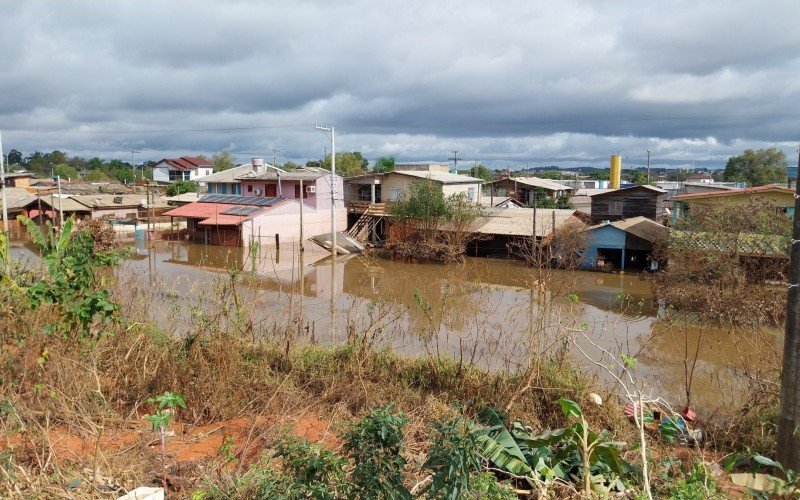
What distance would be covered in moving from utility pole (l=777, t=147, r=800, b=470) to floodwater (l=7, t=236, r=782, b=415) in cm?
132

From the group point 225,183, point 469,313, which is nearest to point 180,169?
Answer: point 225,183

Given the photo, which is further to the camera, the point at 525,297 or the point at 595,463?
the point at 525,297

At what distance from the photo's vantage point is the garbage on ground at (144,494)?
3533mm

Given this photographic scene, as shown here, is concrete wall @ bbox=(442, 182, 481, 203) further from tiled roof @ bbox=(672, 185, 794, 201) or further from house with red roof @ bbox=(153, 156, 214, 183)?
house with red roof @ bbox=(153, 156, 214, 183)

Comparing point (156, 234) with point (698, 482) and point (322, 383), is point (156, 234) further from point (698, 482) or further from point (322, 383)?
point (698, 482)

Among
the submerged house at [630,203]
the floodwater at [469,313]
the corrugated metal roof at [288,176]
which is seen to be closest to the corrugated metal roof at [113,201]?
the floodwater at [469,313]

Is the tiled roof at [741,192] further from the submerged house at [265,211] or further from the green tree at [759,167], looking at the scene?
the green tree at [759,167]

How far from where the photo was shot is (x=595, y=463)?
14.5 ft

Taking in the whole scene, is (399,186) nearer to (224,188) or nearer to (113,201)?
(224,188)

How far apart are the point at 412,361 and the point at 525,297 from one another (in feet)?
33.5

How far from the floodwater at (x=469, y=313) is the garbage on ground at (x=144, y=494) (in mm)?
3221

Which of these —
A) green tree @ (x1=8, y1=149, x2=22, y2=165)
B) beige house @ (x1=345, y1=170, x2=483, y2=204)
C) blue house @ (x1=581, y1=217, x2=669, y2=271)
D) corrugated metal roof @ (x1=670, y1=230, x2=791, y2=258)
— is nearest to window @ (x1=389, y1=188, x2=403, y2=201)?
beige house @ (x1=345, y1=170, x2=483, y2=204)

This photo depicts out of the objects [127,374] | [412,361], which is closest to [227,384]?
[127,374]

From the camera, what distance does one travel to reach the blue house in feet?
68.0
